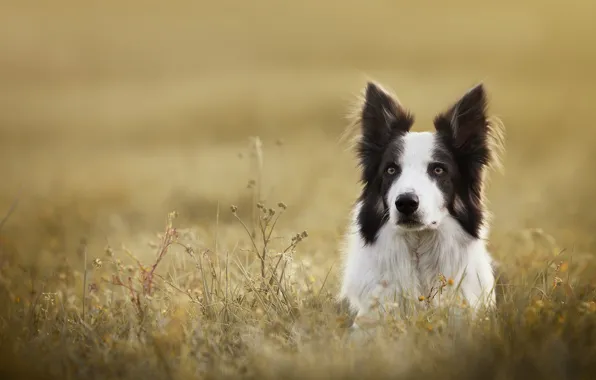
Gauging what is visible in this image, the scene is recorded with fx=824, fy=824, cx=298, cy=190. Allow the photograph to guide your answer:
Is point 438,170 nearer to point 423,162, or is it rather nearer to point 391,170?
point 423,162

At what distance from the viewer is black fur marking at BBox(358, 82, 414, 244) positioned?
20.1ft

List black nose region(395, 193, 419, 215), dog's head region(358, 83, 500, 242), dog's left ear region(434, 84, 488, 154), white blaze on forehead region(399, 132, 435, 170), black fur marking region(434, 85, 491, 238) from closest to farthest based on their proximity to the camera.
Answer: black nose region(395, 193, 419, 215), dog's head region(358, 83, 500, 242), white blaze on forehead region(399, 132, 435, 170), black fur marking region(434, 85, 491, 238), dog's left ear region(434, 84, 488, 154)

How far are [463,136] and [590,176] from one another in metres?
7.52

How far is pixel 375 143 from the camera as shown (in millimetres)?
6418

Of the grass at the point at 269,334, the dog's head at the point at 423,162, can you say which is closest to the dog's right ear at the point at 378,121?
the dog's head at the point at 423,162

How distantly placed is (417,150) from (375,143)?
1.82 feet

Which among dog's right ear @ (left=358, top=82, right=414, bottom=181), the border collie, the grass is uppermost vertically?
dog's right ear @ (left=358, top=82, right=414, bottom=181)

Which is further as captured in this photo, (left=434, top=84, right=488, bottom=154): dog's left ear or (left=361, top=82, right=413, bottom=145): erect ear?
(left=361, top=82, right=413, bottom=145): erect ear

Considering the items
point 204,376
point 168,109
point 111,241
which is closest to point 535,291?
point 204,376

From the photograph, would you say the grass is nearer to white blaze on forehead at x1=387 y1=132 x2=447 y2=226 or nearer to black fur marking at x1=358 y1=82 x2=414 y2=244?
white blaze on forehead at x1=387 y1=132 x2=447 y2=226

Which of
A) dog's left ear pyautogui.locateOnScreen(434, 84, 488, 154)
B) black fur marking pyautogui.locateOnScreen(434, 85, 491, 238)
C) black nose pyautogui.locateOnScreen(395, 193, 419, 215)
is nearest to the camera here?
black nose pyautogui.locateOnScreen(395, 193, 419, 215)

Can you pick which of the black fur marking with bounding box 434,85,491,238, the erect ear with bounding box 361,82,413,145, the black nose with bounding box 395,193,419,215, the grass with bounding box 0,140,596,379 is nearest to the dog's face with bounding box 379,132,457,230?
the black nose with bounding box 395,193,419,215

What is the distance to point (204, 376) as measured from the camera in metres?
4.72

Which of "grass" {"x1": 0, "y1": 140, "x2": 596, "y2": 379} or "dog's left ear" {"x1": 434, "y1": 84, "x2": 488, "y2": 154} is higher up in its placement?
"dog's left ear" {"x1": 434, "y1": 84, "x2": 488, "y2": 154}
